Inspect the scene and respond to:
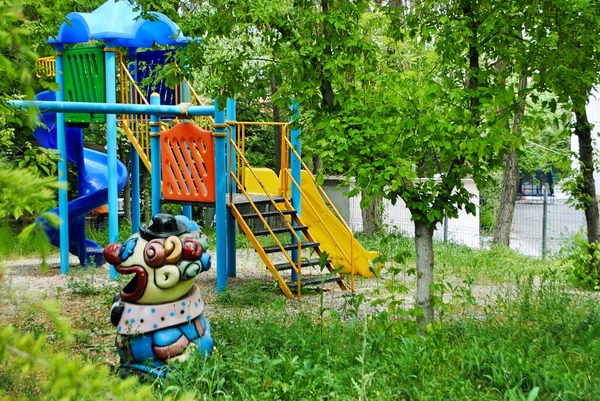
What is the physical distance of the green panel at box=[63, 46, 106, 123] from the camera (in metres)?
11.0

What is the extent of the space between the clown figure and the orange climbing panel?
4430 millimetres

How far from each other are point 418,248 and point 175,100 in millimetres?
6953

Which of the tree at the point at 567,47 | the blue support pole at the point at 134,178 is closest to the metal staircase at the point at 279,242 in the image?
the blue support pole at the point at 134,178

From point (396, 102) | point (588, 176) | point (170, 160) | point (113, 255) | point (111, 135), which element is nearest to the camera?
point (113, 255)

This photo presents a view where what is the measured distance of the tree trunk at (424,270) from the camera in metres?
5.91

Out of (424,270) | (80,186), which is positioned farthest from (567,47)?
(80,186)

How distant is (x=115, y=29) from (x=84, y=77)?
88 centimetres

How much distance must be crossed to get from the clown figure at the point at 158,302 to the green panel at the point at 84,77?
20.4 ft

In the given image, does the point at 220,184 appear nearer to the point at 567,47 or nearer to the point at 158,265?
the point at 158,265

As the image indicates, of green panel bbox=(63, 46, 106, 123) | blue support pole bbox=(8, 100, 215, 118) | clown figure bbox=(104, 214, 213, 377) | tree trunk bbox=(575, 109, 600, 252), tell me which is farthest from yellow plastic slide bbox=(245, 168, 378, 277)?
clown figure bbox=(104, 214, 213, 377)

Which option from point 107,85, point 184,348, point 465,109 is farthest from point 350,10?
point 107,85

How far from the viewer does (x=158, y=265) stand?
5.17 m

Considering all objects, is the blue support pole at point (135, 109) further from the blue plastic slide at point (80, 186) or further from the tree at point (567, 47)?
the tree at point (567, 47)

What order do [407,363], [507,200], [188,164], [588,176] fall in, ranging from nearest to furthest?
1. [407,363]
2. [588,176]
3. [188,164]
4. [507,200]
